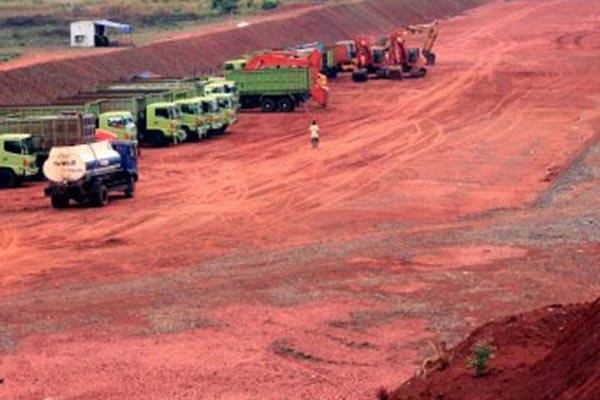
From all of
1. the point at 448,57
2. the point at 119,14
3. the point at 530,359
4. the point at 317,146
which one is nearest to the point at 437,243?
the point at 530,359

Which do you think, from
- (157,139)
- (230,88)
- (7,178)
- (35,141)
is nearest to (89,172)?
(7,178)

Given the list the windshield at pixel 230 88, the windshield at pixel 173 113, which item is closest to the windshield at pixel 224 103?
the windshield at pixel 173 113

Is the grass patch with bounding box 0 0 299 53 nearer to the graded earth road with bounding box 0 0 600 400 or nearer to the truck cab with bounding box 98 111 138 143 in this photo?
the truck cab with bounding box 98 111 138 143

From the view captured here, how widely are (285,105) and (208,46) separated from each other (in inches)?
900

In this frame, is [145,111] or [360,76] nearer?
[145,111]

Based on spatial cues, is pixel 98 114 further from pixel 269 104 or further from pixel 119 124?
pixel 269 104

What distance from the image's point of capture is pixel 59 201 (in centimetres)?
4081

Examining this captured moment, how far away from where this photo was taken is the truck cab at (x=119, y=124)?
51.1 m

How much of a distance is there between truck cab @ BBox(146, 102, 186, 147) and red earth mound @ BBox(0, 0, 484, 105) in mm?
10250

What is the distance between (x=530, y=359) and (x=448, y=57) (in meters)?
78.2

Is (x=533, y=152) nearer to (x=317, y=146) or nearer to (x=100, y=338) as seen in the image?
(x=317, y=146)

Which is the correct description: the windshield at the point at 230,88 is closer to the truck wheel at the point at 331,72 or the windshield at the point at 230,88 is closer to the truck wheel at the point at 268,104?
the truck wheel at the point at 268,104

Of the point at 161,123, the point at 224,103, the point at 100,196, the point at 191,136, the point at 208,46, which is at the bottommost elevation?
the point at 191,136

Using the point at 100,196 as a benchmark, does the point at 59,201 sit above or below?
below
